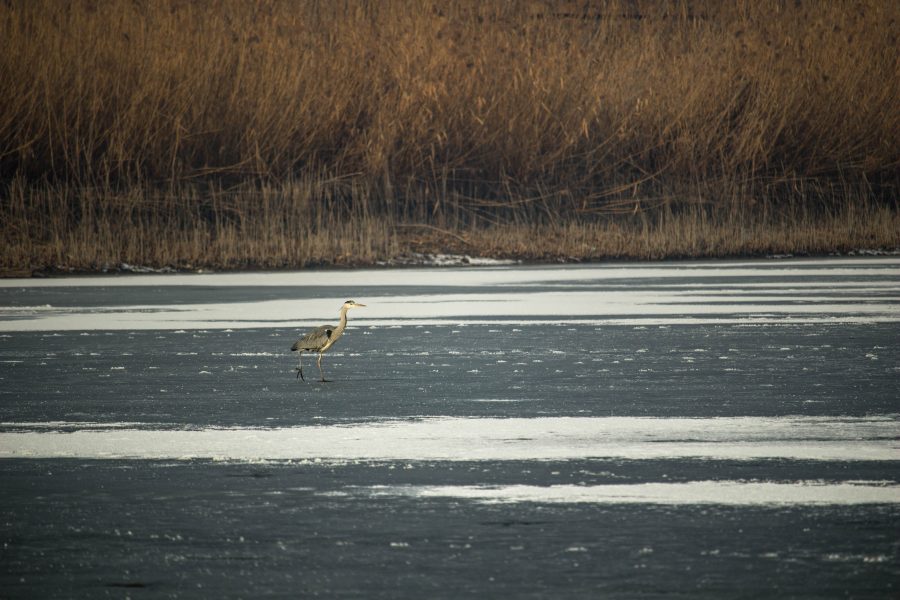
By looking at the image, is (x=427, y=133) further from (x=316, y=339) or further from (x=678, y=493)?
(x=678, y=493)

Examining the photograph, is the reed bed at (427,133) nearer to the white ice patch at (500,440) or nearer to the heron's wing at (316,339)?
the heron's wing at (316,339)

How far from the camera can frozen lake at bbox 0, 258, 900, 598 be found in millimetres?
5707

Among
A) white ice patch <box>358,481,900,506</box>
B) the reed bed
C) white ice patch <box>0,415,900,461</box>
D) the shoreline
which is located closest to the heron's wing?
white ice patch <box>0,415,900,461</box>

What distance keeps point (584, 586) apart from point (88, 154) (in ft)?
74.5

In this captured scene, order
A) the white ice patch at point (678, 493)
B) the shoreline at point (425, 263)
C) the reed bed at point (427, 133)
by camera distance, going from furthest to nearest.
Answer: the reed bed at point (427, 133), the shoreline at point (425, 263), the white ice patch at point (678, 493)

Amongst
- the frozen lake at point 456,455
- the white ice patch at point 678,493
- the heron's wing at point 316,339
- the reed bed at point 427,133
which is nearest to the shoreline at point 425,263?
the reed bed at point 427,133

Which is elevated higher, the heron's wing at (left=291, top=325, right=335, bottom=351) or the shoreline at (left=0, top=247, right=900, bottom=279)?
the heron's wing at (left=291, top=325, right=335, bottom=351)

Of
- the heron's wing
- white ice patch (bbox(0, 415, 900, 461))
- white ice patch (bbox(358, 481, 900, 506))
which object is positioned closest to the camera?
white ice patch (bbox(358, 481, 900, 506))

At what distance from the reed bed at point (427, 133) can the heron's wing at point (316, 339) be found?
1435 cm

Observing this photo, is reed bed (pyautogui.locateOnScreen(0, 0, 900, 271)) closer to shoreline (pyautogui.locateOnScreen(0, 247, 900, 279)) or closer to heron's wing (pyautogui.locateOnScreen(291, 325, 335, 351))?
shoreline (pyautogui.locateOnScreen(0, 247, 900, 279))

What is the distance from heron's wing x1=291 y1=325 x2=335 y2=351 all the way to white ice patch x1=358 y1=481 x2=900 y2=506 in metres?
3.80

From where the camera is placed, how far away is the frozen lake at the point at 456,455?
18.7 ft

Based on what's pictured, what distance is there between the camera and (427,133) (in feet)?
97.9

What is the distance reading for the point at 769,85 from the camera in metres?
31.8
